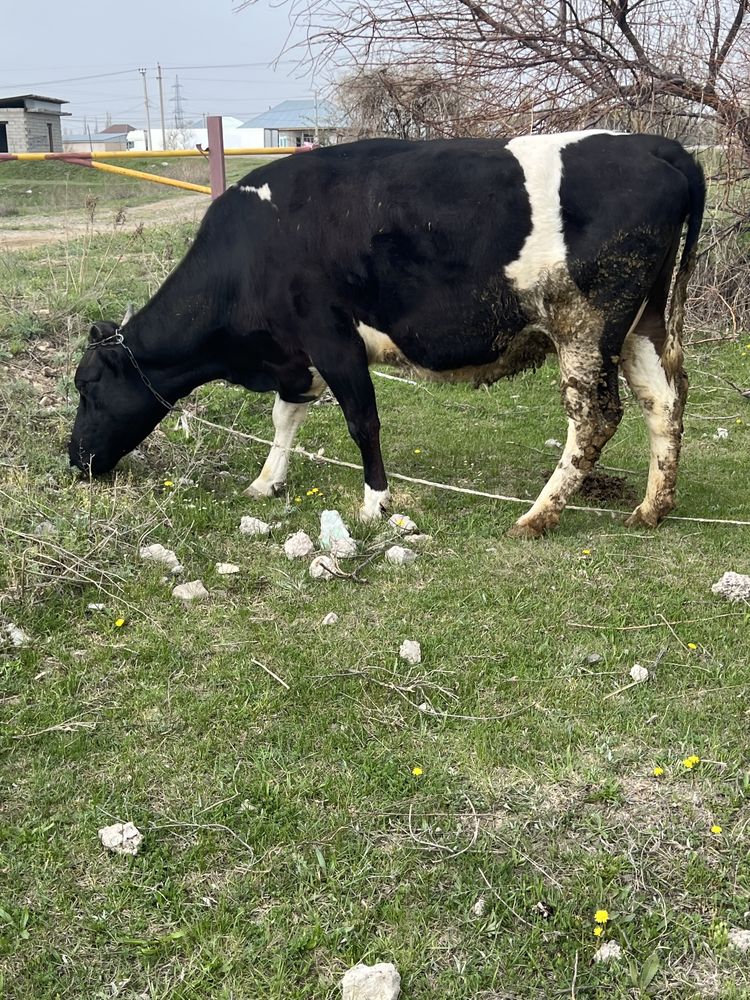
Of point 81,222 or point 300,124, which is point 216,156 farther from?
point 300,124

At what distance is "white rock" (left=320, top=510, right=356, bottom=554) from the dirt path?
7.61 meters

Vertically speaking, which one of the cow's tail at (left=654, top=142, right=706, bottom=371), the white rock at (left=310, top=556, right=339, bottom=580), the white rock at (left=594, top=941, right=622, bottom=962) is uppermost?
the cow's tail at (left=654, top=142, right=706, bottom=371)

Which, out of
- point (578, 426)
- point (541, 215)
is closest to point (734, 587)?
point (578, 426)

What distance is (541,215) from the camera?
466 centimetres

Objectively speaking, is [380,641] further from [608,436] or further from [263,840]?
[608,436]

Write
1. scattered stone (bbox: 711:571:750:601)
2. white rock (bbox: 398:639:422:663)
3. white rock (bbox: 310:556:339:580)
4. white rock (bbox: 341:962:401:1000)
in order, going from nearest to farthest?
1. white rock (bbox: 341:962:401:1000)
2. white rock (bbox: 398:639:422:663)
3. scattered stone (bbox: 711:571:750:601)
4. white rock (bbox: 310:556:339:580)

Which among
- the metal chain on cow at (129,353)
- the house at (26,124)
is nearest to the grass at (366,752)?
the metal chain on cow at (129,353)

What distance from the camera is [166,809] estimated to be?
3049 mm

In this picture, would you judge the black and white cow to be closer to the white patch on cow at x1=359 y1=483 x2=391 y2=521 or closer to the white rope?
the white patch on cow at x1=359 y1=483 x2=391 y2=521

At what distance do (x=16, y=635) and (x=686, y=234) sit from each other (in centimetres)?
395

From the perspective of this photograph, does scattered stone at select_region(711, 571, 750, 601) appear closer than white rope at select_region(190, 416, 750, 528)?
Yes

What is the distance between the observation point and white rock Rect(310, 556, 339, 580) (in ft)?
14.9

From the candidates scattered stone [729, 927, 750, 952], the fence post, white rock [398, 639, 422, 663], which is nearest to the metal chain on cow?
white rock [398, 639, 422, 663]

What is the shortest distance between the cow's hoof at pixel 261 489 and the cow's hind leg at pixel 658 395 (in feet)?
7.08
